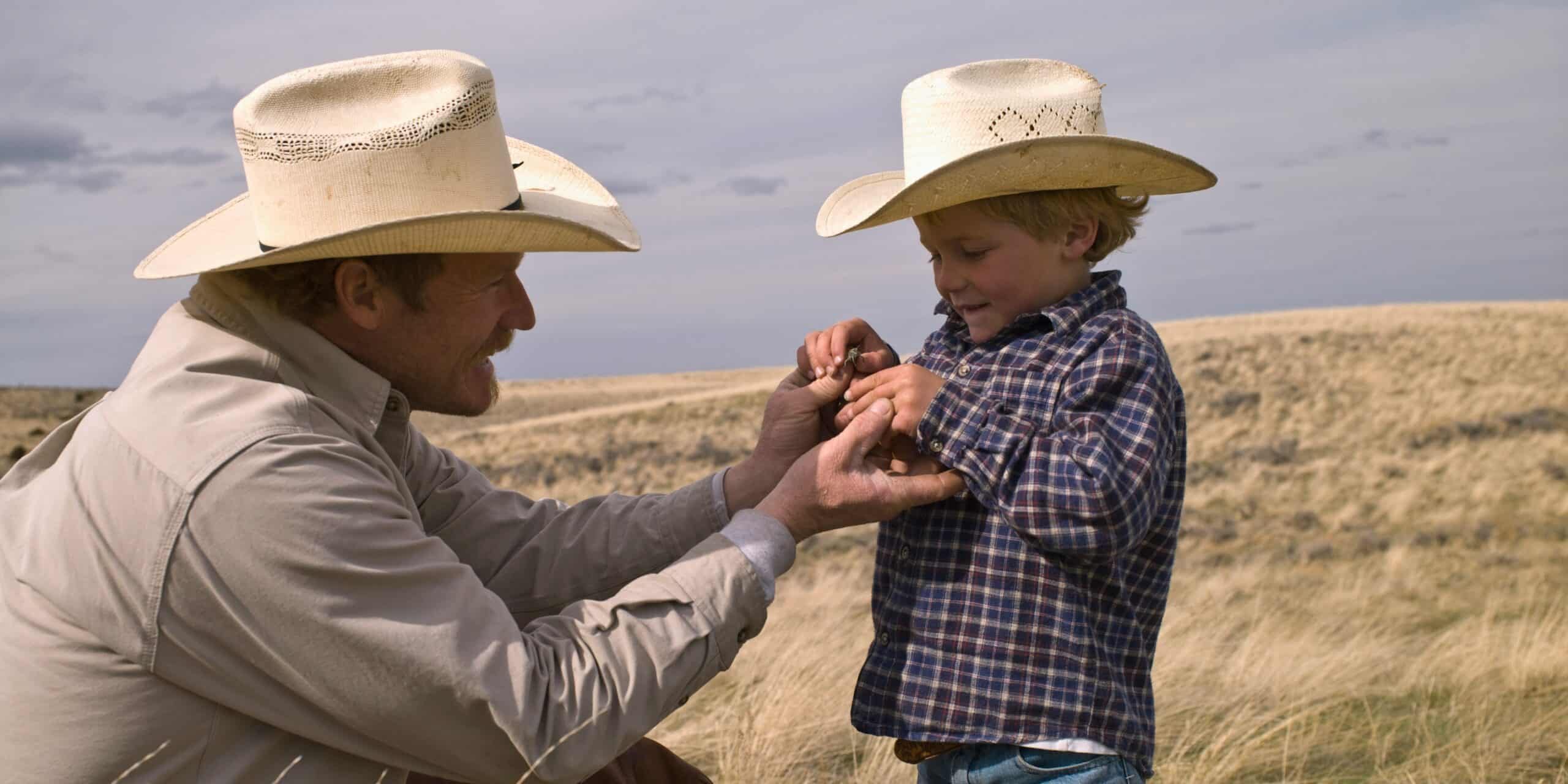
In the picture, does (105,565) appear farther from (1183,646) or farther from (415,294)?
(1183,646)

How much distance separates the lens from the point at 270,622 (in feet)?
7.50

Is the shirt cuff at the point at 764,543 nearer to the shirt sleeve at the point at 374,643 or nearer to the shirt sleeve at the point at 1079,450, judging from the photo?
the shirt sleeve at the point at 374,643

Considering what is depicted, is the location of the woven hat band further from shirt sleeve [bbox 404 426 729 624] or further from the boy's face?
the boy's face

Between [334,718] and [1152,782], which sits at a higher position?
[334,718]

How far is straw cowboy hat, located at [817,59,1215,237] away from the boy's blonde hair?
0.9 inches

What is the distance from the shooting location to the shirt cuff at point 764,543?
2.72 meters

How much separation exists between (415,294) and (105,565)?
2.76 ft

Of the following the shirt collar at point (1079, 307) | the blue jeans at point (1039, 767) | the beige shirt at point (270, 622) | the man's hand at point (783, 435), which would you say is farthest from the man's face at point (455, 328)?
the blue jeans at point (1039, 767)

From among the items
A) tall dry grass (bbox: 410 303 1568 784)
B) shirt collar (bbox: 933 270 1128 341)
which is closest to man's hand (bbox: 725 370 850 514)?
shirt collar (bbox: 933 270 1128 341)

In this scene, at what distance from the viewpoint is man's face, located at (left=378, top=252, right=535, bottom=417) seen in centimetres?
282

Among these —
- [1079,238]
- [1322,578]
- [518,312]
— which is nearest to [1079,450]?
[1079,238]

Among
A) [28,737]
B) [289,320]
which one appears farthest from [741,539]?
[28,737]

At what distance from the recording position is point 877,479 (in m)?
2.78

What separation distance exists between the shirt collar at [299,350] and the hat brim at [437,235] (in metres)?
0.06
